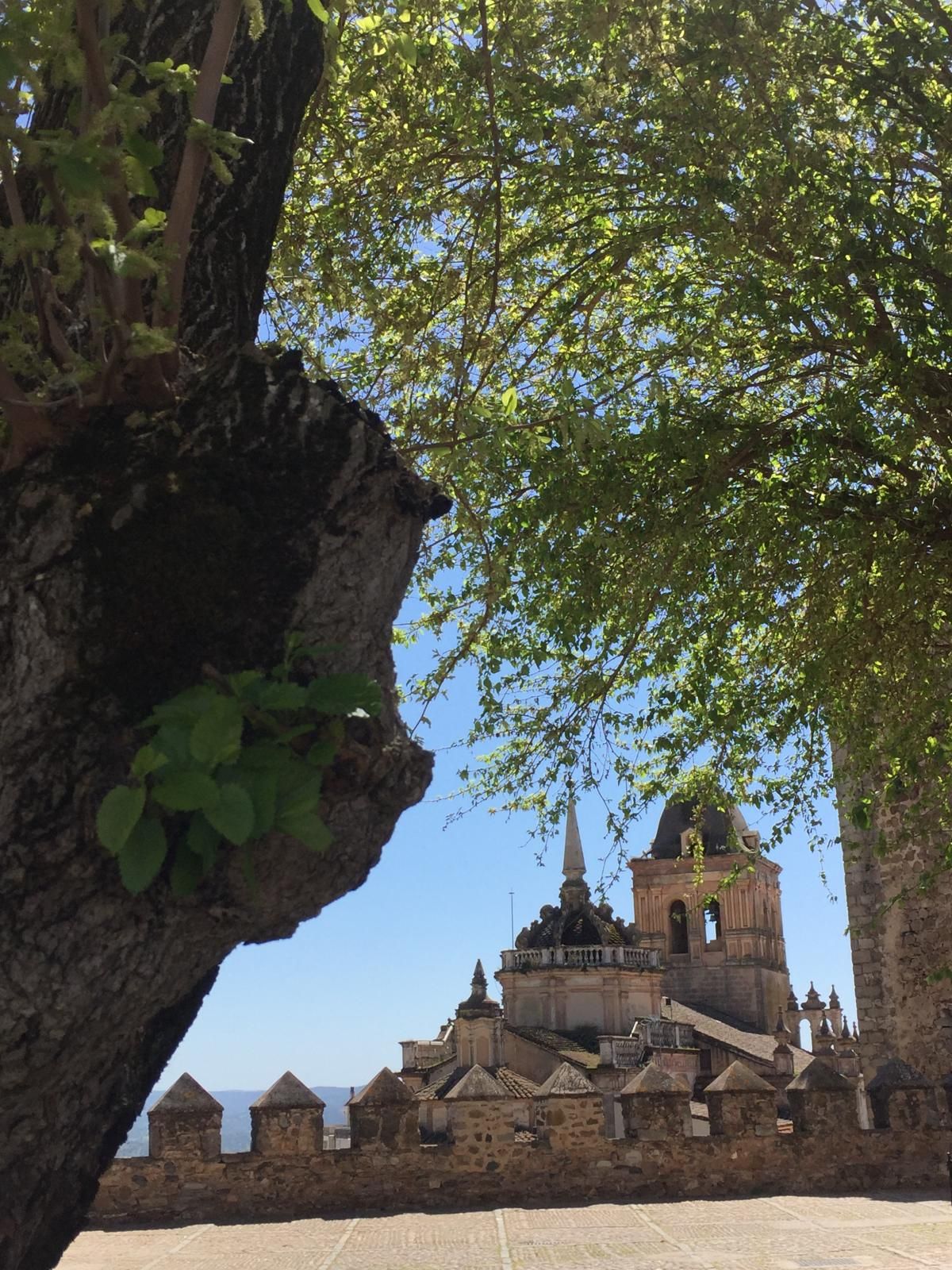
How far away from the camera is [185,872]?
7.16 feet

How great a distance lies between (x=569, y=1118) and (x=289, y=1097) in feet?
10.9

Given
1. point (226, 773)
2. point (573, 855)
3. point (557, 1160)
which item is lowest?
point (557, 1160)

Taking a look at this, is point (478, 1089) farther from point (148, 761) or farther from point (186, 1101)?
point (148, 761)

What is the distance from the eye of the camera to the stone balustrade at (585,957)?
48.6 meters

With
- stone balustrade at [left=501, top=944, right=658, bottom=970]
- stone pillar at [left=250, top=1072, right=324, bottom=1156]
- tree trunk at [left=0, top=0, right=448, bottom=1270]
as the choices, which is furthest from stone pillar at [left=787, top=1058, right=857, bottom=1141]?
stone balustrade at [left=501, top=944, right=658, bottom=970]

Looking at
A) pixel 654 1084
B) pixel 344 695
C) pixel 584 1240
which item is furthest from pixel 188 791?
pixel 654 1084

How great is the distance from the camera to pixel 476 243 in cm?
794

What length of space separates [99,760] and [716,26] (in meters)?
6.47

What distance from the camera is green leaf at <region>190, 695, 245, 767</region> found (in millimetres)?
2068

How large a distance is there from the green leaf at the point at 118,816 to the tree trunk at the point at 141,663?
17cm

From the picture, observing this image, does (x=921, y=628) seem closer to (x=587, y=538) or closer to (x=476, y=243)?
(x=587, y=538)

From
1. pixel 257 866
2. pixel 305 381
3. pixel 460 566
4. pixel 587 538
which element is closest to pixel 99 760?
pixel 257 866

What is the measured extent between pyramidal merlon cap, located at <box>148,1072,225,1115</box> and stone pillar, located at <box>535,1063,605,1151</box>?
12.5ft

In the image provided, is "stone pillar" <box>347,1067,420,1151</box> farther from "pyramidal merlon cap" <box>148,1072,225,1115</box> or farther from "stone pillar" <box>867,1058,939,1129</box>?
"stone pillar" <box>867,1058,939,1129</box>
